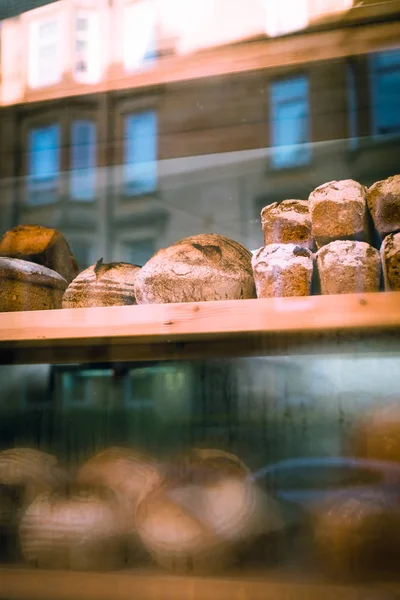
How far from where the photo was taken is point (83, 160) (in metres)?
1.37

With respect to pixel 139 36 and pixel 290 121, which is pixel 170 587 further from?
pixel 139 36

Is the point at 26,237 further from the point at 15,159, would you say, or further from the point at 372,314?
the point at 372,314

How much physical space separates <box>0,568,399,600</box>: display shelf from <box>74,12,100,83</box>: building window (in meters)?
1.02

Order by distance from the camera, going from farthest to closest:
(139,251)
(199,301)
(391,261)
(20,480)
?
(139,251) < (20,480) < (199,301) < (391,261)

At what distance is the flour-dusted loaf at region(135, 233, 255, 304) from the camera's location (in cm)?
99

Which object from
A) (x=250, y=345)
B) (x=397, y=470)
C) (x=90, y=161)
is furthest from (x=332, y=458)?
(x=90, y=161)

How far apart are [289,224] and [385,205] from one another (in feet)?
0.56

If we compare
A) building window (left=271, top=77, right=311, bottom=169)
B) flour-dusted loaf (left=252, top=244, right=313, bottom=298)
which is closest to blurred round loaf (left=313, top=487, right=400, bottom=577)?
flour-dusted loaf (left=252, top=244, right=313, bottom=298)

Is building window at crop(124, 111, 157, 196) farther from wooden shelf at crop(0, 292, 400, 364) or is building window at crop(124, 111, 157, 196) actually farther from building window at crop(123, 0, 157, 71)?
wooden shelf at crop(0, 292, 400, 364)

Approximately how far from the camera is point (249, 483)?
97cm

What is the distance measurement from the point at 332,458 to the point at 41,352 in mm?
587

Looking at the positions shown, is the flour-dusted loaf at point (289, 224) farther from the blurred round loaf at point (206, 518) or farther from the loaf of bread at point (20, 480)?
the loaf of bread at point (20, 480)

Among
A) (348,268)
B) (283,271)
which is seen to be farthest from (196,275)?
(348,268)

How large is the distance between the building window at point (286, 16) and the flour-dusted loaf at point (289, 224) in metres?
0.37
